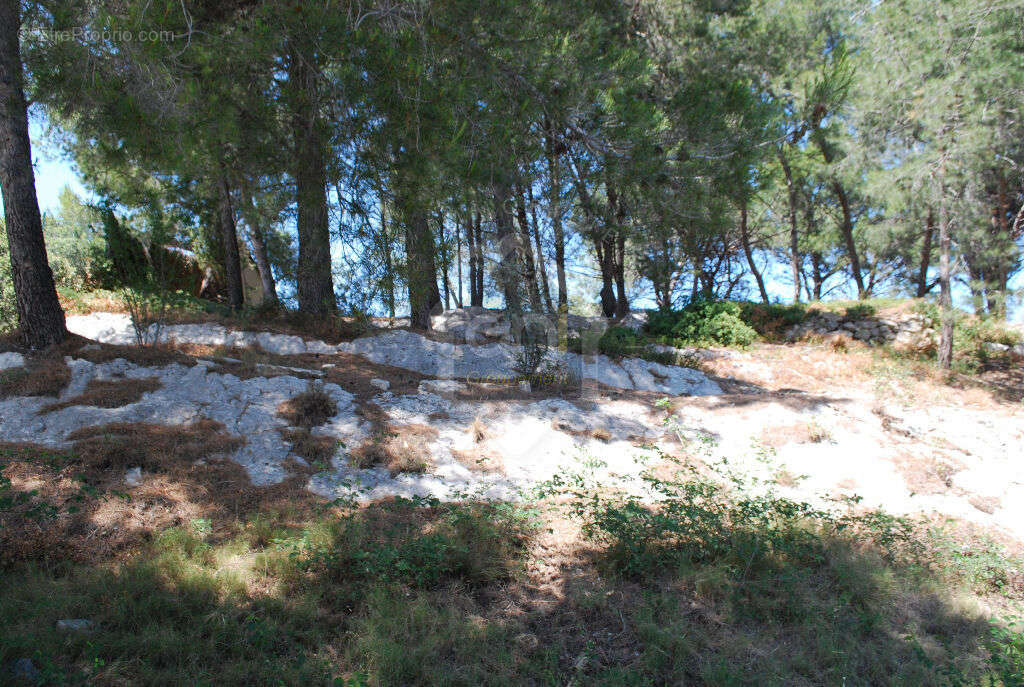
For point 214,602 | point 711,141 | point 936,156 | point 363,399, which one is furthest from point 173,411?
point 936,156

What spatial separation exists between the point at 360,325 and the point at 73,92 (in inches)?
193

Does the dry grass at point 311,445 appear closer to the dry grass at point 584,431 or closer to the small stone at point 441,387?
the small stone at point 441,387

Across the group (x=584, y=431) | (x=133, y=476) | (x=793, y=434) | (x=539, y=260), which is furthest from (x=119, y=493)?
(x=539, y=260)

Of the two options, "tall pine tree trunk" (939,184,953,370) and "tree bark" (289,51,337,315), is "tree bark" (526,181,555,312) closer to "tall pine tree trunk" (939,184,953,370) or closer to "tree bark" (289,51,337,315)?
"tree bark" (289,51,337,315)

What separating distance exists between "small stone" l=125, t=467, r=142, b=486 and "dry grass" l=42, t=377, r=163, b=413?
1.49m

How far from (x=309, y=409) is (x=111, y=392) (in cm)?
190

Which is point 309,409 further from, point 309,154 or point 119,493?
point 309,154

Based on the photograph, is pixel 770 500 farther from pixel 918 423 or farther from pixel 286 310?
pixel 286 310

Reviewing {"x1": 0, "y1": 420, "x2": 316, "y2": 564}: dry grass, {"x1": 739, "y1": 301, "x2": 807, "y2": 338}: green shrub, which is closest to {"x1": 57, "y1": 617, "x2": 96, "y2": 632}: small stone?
{"x1": 0, "y1": 420, "x2": 316, "y2": 564}: dry grass

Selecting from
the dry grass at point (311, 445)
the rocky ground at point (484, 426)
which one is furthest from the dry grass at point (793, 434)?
the dry grass at point (311, 445)

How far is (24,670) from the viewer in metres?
2.25

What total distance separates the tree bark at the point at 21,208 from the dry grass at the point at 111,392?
1.13 metres

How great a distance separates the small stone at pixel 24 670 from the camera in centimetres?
220

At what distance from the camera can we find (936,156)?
10.7m
